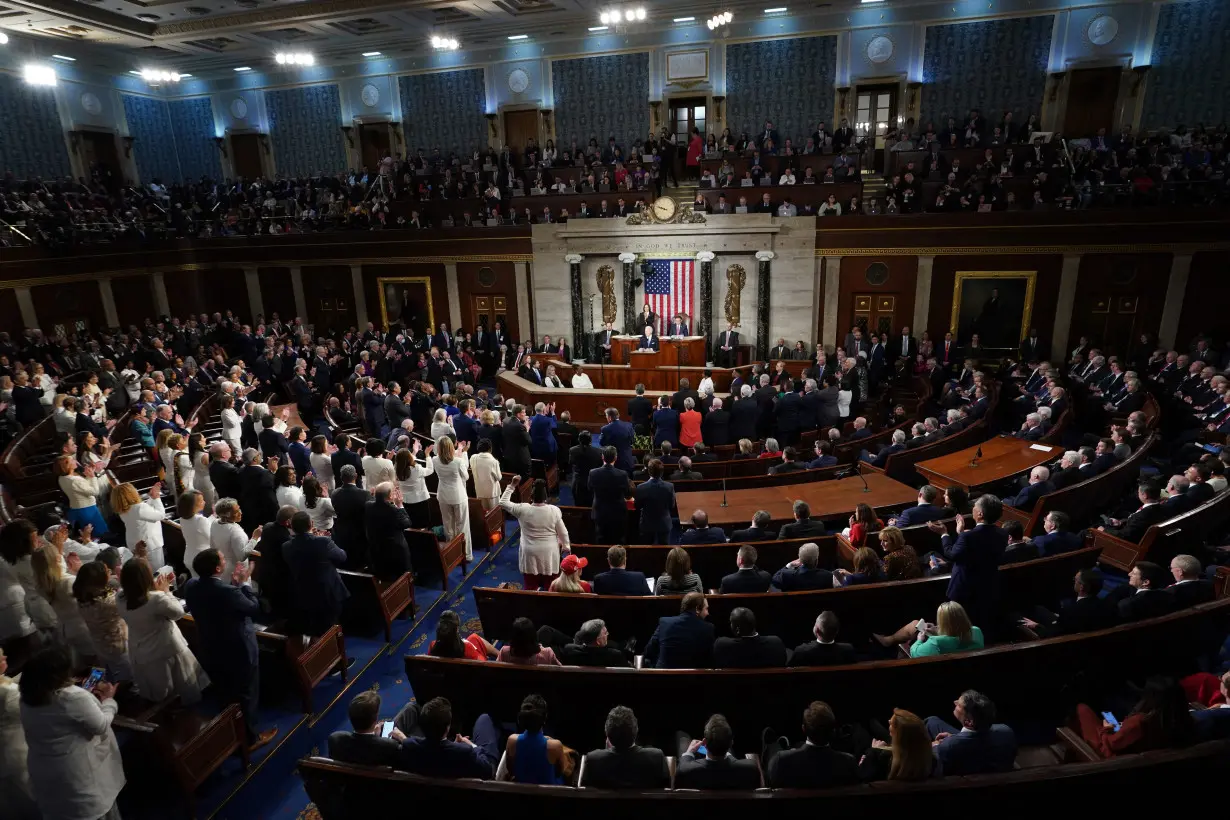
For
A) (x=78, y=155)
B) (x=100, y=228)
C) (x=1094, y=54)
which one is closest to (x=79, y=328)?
(x=100, y=228)

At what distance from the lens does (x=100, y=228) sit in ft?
59.2

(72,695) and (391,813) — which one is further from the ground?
(72,695)

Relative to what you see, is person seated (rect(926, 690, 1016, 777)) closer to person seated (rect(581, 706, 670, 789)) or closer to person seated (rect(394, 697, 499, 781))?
person seated (rect(581, 706, 670, 789))

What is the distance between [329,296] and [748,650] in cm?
1927

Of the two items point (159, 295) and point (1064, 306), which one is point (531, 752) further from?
point (159, 295)

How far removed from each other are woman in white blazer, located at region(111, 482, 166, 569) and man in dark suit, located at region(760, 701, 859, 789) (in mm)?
5504

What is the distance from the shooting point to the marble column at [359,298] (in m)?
19.6

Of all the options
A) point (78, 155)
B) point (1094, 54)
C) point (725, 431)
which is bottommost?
point (725, 431)

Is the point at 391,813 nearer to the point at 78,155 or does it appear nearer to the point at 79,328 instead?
the point at 79,328

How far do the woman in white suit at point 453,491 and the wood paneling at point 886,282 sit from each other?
11.8 meters

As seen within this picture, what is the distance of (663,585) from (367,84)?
→ 2350cm

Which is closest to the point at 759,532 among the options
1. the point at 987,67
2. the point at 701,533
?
the point at 701,533

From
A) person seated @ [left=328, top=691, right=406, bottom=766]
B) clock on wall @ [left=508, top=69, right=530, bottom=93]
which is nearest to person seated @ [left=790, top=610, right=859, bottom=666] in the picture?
person seated @ [left=328, top=691, right=406, bottom=766]

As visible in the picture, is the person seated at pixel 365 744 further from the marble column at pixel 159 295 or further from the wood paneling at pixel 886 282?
the marble column at pixel 159 295
